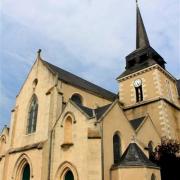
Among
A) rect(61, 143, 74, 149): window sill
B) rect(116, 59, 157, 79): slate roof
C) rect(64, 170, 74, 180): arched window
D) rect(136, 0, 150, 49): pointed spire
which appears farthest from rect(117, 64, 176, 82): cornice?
rect(64, 170, 74, 180): arched window

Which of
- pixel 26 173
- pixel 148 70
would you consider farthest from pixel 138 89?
pixel 26 173

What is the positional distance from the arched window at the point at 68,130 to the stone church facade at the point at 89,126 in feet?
0.22

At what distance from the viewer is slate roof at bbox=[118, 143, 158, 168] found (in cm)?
1593

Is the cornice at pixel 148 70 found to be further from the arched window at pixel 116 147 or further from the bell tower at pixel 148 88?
the arched window at pixel 116 147

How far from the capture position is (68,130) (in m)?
18.6

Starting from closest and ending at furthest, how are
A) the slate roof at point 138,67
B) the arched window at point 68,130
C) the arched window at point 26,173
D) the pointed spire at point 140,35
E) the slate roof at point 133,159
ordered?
the slate roof at point 133,159, the arched window at point 68,130, the arched window at point 26,173, the slate roof at point 138,67, the pointed spire at point 140,35

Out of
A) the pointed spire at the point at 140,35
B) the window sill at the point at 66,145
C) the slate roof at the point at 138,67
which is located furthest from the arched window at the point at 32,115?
the pointed spire at the point at 140,35

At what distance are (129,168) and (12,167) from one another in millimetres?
10274

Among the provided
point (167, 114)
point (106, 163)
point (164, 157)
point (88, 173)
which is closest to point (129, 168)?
point (106, 163)

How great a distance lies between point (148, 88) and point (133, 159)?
38.3ft

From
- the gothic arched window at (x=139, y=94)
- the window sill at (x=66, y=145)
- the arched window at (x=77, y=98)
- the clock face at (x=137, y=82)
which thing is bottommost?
the window sill at (x=66, y=145)

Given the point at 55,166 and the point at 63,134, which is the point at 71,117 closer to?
the point at 63,134

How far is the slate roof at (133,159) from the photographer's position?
15.9 m

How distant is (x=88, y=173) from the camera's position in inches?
617
